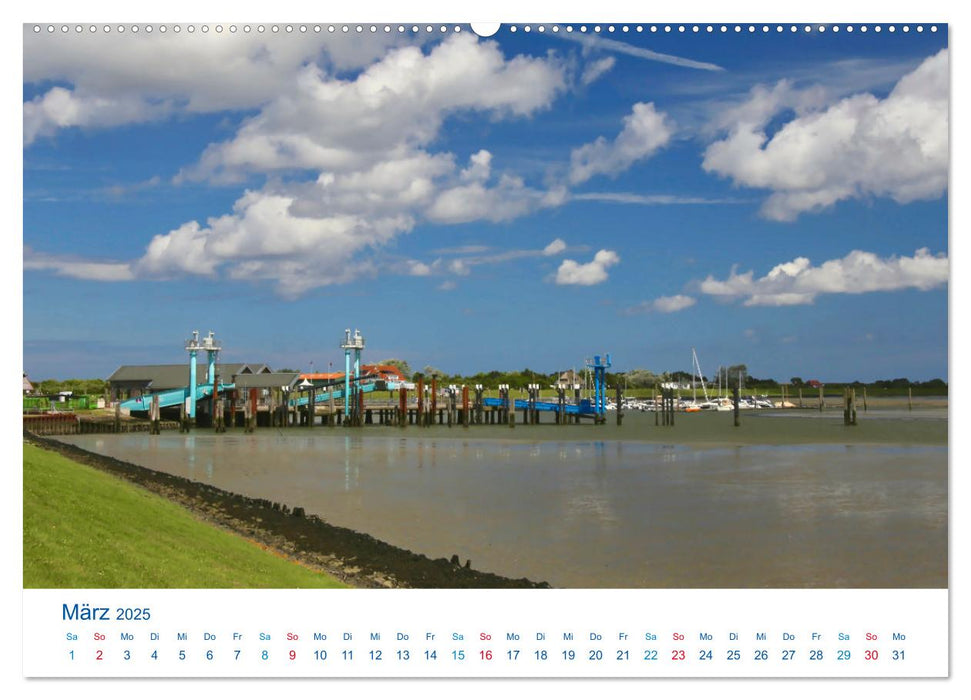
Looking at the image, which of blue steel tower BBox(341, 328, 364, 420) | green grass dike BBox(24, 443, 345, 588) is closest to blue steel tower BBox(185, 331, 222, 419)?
blue steel tower BBox(341, 328, 364, 420)

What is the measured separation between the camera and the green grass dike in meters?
9.27

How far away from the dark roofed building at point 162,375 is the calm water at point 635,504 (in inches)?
1796

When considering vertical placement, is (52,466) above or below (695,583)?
above

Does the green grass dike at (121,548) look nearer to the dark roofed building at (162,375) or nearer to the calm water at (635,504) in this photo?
the calm water at (635,504)

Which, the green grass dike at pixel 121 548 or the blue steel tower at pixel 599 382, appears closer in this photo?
the green grass dike at pixel 121 548

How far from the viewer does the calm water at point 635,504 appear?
48.9 feet

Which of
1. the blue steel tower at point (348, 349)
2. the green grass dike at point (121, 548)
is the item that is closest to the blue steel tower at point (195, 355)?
the blue steel tower at point (348, 349)

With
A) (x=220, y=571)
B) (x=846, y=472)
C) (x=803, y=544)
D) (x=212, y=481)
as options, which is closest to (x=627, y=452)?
(x=846, y=472)

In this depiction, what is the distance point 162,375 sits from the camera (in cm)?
8912

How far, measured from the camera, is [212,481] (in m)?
27.8

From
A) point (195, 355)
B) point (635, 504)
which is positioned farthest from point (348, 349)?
point (635, 504)
